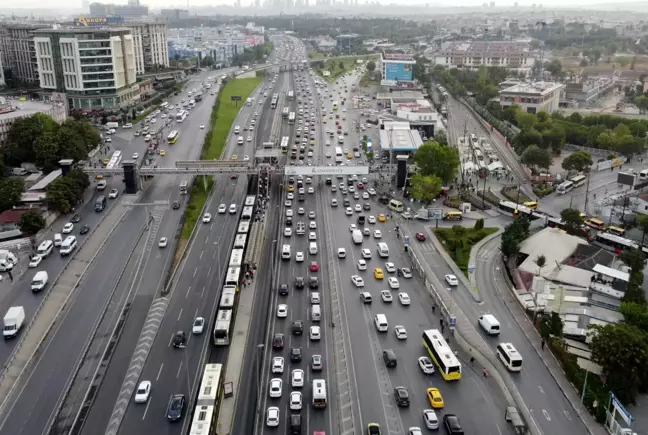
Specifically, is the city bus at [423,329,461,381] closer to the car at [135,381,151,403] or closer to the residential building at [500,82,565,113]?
the car at [135,381,151,403]

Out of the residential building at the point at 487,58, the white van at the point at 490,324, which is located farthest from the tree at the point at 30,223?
the residential building at the point at 487,58

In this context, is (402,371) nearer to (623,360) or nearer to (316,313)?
(316,313)

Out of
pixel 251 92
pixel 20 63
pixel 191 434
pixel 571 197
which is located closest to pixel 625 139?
pixel 571 197

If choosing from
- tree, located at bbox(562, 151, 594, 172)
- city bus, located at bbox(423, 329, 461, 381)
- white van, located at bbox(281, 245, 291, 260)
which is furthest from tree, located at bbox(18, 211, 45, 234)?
tree, located at bbox(562, 151, 594, 172)

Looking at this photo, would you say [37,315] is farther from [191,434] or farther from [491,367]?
[491,367]

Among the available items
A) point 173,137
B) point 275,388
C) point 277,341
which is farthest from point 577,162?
point 173,137
